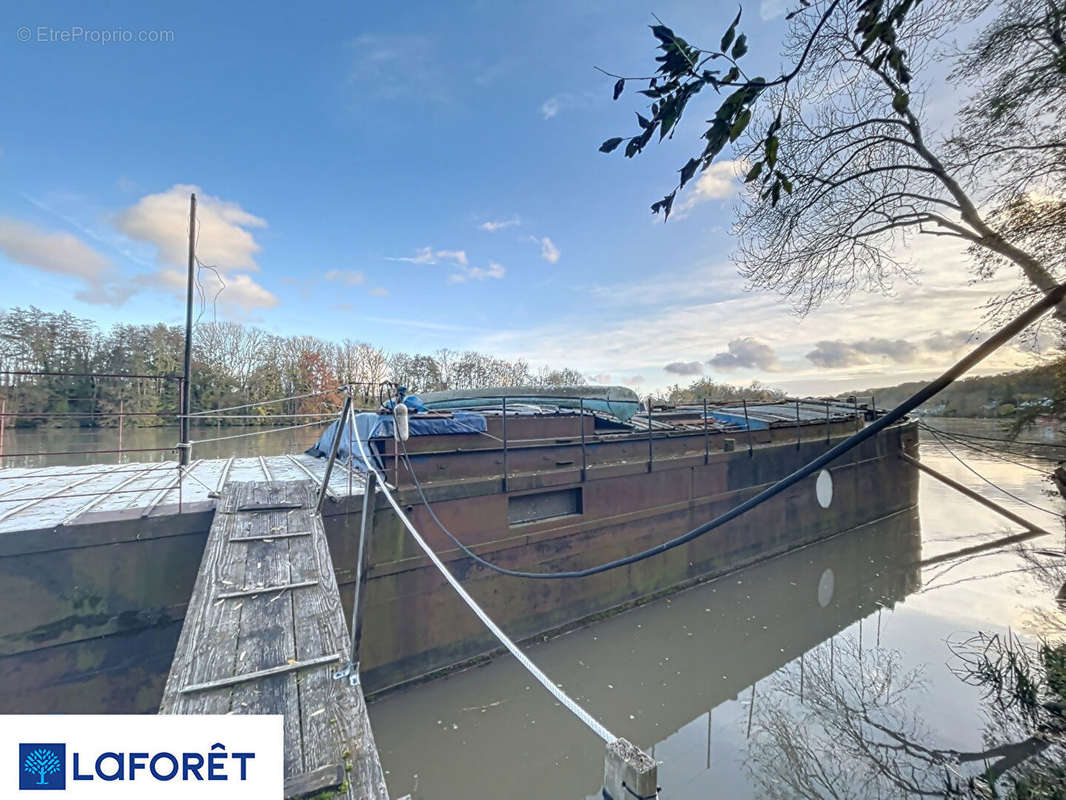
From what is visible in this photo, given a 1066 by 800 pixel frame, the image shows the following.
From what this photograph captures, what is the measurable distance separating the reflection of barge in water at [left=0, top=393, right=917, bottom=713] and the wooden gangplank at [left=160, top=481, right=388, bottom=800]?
0.97 meters

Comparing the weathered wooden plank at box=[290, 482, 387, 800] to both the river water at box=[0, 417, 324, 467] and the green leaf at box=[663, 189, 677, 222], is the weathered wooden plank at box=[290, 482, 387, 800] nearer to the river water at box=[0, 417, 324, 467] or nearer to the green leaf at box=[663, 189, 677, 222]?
the green leaf at box=[663, 189, 677, 222]

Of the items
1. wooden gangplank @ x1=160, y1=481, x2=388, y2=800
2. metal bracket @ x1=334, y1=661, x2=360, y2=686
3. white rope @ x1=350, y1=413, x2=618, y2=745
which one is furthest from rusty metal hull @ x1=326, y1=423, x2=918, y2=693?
white rope @ x1=350, y1=413, x2=618, y2=745

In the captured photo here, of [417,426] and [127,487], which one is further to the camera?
[417,426]

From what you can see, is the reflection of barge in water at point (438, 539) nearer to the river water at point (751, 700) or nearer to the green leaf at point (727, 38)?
the river water at point (751, 700)

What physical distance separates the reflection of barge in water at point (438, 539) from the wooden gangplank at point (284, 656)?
967mm

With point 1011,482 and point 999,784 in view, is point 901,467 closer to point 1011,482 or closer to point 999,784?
point 1011,482

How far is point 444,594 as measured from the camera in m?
4.82

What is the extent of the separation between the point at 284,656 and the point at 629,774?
6.29 feet

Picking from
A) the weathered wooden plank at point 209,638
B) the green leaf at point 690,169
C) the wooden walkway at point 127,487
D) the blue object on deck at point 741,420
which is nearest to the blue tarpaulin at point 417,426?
the wooden walkway at point 127,487

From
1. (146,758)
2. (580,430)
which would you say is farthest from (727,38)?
(580,430)

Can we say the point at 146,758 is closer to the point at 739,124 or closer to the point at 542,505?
the point at 739,124

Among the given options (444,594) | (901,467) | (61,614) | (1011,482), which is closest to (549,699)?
(444,594)

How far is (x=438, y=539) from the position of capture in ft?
16.3

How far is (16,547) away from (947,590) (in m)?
12.3
